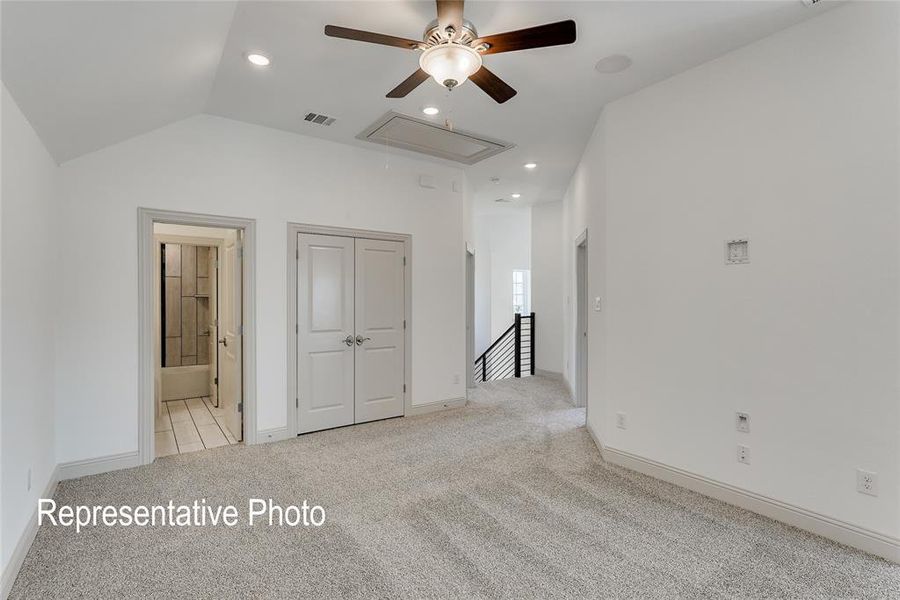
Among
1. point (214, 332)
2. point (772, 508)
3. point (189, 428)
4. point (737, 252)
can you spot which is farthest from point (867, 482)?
point (214, 332)

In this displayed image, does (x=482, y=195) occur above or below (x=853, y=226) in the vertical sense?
Result: above

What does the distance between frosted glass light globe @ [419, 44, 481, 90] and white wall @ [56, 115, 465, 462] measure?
2.33 m

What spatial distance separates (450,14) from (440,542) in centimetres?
269

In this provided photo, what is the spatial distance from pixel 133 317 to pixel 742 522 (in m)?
4.44

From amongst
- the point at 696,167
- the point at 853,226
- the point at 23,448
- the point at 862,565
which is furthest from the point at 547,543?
the point at 23,448

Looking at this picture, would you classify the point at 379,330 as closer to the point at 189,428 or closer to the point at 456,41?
the point at 189,428

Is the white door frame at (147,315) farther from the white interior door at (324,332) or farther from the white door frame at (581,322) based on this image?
the white door frame at (581,322)

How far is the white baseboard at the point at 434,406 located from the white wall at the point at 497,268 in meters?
4.62

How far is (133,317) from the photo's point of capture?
3.42 m

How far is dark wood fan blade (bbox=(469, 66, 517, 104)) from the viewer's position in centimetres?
235

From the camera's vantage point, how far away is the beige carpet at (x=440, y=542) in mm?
2045

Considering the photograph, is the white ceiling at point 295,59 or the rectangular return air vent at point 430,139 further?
the rectangular return air vent at point 430,139

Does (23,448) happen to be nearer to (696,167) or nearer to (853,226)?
(696,167)

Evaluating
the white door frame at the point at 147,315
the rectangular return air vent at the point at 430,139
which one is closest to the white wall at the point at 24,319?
the white door frame at the point at 147,315
